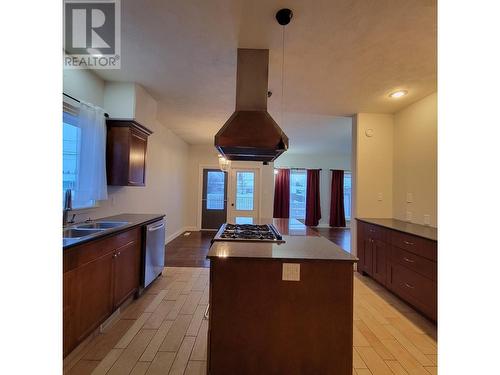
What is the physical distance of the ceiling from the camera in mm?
1864

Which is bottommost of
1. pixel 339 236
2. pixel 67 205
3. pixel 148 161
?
pixel 339 236

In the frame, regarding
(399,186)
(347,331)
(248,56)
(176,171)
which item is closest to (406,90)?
(399,186)

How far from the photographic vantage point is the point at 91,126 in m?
2.72

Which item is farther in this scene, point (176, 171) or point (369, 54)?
point (176, 171)

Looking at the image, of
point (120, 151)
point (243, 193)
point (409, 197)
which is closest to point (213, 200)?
point (243, 193)

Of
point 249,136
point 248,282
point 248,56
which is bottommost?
point 248,282

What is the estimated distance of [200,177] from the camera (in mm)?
7613

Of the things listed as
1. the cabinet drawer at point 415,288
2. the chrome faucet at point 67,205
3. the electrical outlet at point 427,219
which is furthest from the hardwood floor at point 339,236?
the chrome faucet at point 67,205

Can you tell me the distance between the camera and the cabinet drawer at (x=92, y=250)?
5.71ft

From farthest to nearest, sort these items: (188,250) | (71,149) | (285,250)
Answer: (188,250) < (71,149) < (285,250)

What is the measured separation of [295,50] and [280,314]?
226cm

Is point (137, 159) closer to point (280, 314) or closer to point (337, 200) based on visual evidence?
point (280, 314)

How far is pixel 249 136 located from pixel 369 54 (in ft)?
4.69
